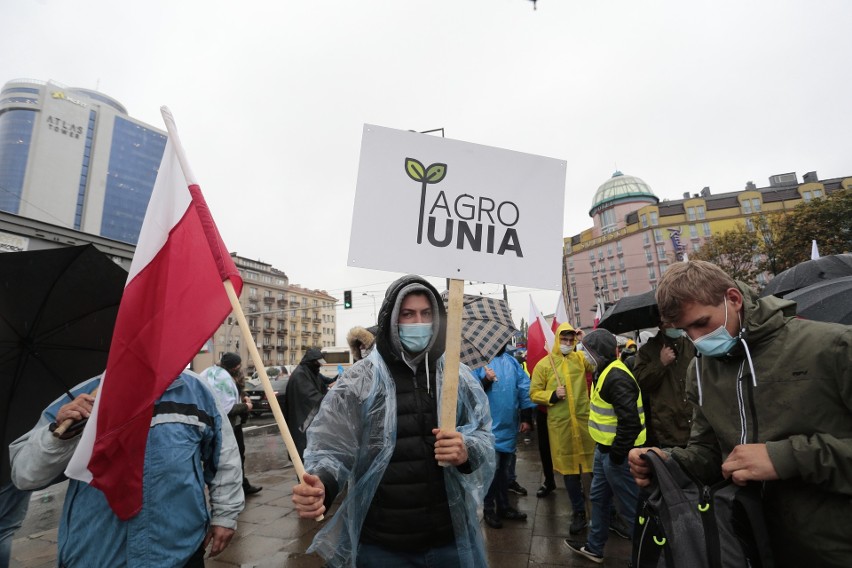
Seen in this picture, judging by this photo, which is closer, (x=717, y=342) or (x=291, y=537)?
(x=717, y=342)

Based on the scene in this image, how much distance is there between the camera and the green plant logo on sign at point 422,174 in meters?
1.98

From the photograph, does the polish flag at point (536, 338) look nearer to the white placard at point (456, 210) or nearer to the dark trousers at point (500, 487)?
the dark trousers at point (500, 487)

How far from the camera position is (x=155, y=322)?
5.80 ft

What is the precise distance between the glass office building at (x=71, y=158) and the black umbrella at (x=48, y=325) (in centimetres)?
5505

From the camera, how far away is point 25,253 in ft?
6.66

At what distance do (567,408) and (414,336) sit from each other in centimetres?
322

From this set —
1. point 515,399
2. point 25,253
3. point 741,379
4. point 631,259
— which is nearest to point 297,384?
point 515,399

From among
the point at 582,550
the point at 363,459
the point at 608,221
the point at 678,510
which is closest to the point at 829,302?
the point at 678,510

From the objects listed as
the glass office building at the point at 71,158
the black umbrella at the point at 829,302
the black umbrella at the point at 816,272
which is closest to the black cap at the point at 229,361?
the black umbrella at the point at 829,302

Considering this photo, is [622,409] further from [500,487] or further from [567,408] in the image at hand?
[500,487]

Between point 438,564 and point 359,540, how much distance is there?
14.5 inches

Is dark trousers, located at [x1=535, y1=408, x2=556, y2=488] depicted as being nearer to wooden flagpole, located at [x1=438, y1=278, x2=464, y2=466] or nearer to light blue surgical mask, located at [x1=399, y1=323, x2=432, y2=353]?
light blue surgical mask, located at [x1=399, y1=323, x2=432, y2=353]

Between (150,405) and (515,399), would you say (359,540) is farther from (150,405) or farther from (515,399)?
(515,399)

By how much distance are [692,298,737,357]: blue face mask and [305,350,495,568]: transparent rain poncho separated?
1014 mm
